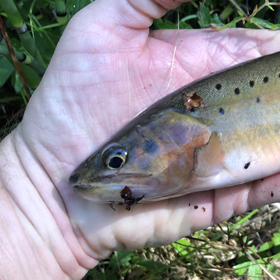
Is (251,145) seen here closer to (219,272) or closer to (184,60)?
(184,60)

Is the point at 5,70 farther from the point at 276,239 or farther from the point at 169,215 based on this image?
the point at 276,239

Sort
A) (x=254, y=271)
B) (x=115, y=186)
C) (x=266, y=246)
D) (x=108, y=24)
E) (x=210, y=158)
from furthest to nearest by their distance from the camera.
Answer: (x=266, y=246) < (x=254, y=271) < (x=108, y=24) < (x=210, y=158) < (x=115, y=186)

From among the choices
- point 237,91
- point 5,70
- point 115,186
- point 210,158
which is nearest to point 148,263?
point 115,186

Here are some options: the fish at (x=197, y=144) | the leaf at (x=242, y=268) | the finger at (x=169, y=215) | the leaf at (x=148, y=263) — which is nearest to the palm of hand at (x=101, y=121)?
the finger at (x=169, y=215)

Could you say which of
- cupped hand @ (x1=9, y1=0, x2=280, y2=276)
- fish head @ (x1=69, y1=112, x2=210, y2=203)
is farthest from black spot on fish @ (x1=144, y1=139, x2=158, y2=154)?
cupped hand @ (x1=9, y1=0, x2=280, y2=276)

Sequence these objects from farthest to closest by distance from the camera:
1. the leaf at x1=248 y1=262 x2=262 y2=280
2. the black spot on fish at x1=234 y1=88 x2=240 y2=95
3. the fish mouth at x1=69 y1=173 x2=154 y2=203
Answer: the leaf at x1=248 y1=262 x2=262 y2=280
the black spot on fish at x1=234 y1=88 x2=240 y2=95
the fish mouth at x1=69 y1=173 x2=154 y2=203

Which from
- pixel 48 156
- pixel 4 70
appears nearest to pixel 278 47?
pixel 48 156

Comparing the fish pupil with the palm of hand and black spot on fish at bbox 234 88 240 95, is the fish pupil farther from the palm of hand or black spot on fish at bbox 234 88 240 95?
black spot on fish at bbox 234 88 240 95
